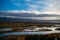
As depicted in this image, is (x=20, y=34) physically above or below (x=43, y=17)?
below

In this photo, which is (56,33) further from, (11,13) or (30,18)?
(11,13)

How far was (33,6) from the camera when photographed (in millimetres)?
860

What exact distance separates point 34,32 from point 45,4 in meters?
0.25

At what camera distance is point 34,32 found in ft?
2.90

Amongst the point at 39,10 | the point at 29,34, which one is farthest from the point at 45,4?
the point at 29,34

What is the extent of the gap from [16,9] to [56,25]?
38cm

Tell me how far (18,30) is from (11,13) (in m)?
0.15

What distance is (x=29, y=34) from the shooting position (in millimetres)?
872

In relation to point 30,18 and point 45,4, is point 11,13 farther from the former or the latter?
point 45,4

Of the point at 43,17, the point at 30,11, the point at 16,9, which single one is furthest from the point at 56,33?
the point at 16,9

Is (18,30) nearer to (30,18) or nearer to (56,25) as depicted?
(30,18)

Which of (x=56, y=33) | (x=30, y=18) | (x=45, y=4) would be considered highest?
(x=45, y=4)

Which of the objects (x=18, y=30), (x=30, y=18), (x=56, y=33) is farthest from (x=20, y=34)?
(x=56, y=33)

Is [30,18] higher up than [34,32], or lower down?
higher up
